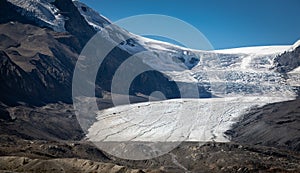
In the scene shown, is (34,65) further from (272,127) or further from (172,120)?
(272,127)

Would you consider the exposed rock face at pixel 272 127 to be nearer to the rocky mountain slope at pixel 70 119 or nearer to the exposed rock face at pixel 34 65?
the rocky mountain slope at pixel 70 119

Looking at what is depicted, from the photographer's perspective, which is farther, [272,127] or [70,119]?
[70,119]

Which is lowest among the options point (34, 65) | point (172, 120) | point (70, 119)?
point (70, 119)

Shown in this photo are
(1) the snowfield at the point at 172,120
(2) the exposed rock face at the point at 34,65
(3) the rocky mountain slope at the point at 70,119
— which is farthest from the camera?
(2) the exposed rock face at the point at 34,65

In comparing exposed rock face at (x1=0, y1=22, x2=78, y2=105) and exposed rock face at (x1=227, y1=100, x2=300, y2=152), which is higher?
exposed rock face at (x1=227, y1=100, x2=300, y2=152)

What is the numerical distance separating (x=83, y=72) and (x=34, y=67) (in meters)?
23.6

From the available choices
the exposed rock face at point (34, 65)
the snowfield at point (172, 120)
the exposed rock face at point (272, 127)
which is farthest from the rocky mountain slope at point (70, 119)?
the snowfield at point (172, 120)

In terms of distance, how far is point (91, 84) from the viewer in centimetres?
17150

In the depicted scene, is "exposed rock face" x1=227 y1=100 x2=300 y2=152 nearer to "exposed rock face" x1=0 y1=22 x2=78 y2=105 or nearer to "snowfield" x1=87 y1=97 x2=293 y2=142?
"snowfield" x1=87 y1=97 x2=293 y2=142

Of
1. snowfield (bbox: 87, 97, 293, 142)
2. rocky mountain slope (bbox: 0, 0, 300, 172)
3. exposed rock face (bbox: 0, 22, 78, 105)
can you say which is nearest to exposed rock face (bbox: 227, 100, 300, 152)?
rocky mountain slope (bbox: 0, 0, 300, 172)

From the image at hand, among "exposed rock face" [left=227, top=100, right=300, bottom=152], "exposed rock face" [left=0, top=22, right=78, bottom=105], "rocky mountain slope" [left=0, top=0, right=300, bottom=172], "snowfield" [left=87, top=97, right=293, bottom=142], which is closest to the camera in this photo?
"rocky mountain slope" [left=0, top=0, right=300, bottom=172]

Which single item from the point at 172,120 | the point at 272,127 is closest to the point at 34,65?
the point at 172,120

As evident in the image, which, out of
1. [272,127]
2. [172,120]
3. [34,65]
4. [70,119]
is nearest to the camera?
[272,127]

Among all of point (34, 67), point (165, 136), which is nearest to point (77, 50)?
point (34, 67)
